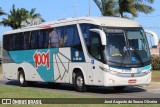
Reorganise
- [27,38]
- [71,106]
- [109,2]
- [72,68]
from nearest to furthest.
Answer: [71,106]
[72,68]
[27,38]
[109,2]

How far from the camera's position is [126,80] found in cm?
1917

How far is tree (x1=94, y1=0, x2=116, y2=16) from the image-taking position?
43938 millimetres

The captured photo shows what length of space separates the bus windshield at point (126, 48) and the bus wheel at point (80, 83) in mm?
2115

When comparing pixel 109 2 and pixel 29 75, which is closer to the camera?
pixel 29 75

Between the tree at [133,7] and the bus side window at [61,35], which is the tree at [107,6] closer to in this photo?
the tree at [133,7]

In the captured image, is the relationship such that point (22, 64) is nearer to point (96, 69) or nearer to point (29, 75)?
point (29, 75)

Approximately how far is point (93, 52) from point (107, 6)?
25509 mm

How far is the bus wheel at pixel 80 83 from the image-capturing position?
2052 centimetres

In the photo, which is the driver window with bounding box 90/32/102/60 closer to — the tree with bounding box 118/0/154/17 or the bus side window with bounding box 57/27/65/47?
the bus side window with bounding box 57/27/65/47

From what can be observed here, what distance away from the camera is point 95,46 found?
64.3ft

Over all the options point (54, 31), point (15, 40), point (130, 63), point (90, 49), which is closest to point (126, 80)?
point (130, 63)

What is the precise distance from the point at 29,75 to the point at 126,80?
26.7 feet

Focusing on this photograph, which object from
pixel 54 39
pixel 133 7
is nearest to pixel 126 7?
pixel 133 7

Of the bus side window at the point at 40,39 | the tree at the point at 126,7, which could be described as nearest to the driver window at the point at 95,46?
the bus side window at the point at 40,39
